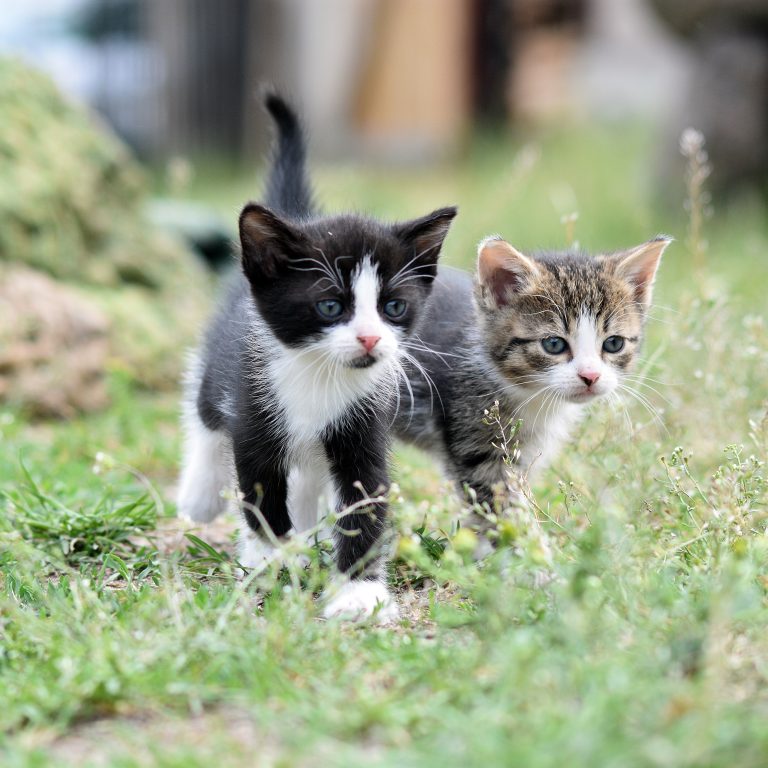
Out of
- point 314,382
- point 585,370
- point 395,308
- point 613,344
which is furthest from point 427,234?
point 613,344

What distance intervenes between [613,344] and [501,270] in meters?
0.45

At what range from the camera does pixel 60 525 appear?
11.7 ft

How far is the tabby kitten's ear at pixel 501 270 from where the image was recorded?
3.60 meters

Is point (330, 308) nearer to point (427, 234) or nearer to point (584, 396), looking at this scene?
point (427, 234)

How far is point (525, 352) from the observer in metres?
3.63

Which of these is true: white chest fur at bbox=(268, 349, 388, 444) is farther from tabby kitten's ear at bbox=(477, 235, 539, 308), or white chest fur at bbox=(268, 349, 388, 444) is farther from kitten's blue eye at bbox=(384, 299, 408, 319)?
tabby kitten's ear at bbox=(477, 235, 539, 308)

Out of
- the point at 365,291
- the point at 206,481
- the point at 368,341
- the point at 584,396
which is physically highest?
the point at 365,291

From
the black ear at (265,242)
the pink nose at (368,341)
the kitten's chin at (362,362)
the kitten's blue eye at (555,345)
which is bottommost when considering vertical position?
the kitten's blue eye at (555,345)

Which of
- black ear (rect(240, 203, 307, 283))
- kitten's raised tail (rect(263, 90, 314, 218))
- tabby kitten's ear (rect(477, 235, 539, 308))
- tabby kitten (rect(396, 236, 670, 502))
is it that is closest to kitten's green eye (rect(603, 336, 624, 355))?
tabby kitten (rect(396, 236, 670, 502))

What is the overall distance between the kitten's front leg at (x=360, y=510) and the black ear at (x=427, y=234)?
1.65 feet

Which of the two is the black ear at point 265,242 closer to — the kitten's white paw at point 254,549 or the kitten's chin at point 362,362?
the kitten's chin at point 362,362

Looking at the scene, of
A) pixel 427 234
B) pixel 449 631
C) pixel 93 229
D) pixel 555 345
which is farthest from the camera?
pixel 93 229

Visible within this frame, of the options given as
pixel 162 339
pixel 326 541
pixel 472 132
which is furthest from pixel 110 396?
pixel 472 132

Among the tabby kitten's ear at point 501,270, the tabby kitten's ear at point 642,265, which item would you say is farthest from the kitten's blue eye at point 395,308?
the tabby kitten's ear at point 642,265
